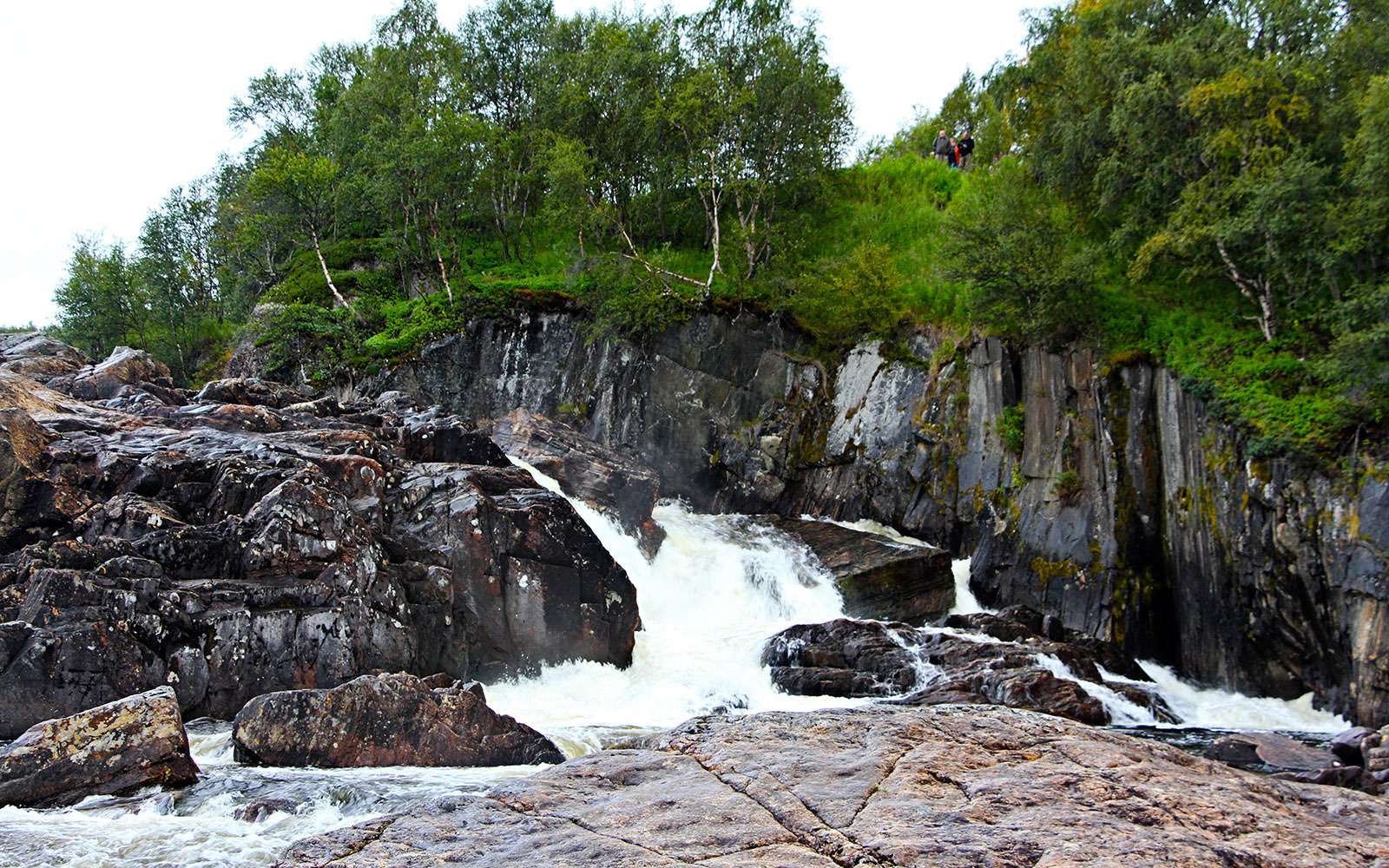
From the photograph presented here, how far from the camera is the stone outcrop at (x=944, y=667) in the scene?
16562 mm

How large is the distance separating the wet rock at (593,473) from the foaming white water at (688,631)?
0.51 m

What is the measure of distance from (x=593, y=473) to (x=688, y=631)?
6.71 m

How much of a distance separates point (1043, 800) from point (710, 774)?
9.68 feet

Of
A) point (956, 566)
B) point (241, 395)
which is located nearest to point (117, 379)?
point (241, 395)

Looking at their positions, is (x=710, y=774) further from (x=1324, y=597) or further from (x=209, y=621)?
(x=1324, y=597)

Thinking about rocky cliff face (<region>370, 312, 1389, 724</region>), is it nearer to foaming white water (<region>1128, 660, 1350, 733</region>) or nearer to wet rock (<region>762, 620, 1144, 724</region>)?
foaming white water (<region>1128, 660, 1350, 733</region>)

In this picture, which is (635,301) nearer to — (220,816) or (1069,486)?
(1069,486)

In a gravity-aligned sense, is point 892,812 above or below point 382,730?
above

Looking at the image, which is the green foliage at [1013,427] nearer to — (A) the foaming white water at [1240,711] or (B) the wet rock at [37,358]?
(A) the foaming white water at [1240,711]

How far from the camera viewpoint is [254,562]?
15852 mm

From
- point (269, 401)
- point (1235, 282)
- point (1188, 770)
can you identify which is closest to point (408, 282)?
point (269, 401)

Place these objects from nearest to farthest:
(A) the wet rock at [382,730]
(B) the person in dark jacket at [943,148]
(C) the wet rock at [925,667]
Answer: (A) the wet rock at [382,730]
(C) the wet rock at [925,667]
(B) the person in dark jacket at [943,148]

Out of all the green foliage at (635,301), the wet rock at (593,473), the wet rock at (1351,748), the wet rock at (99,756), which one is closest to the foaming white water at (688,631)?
the wet rock at (593,473)

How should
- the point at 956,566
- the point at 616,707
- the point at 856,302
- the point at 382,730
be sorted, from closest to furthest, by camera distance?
the point at 382,730
the point at 616,707
the point at 956,566
the point at 856,302
